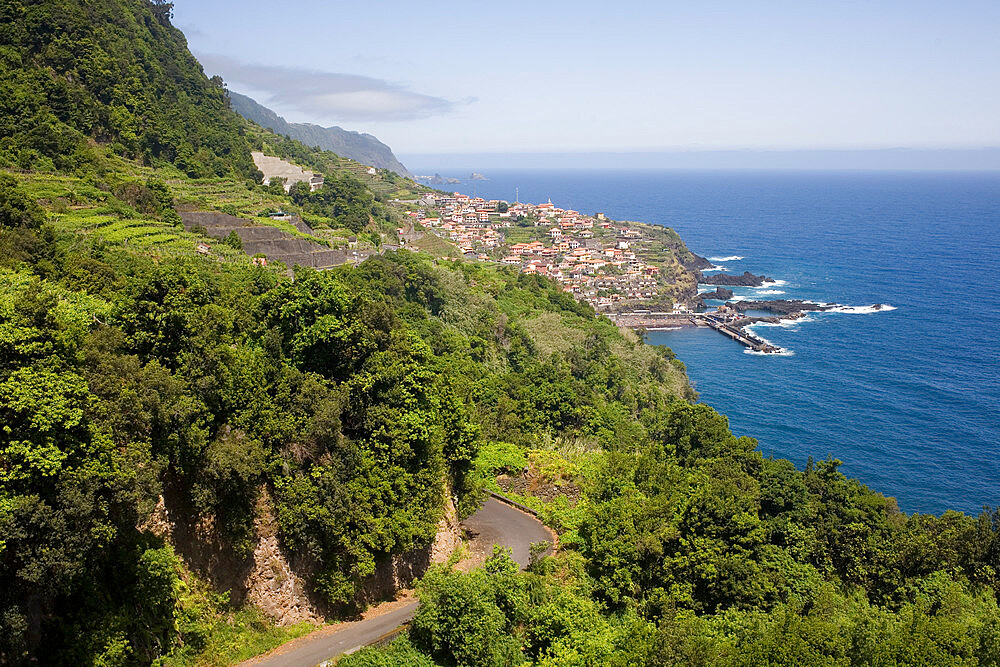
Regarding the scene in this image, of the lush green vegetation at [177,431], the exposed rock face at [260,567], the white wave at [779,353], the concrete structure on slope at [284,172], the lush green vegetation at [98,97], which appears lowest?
the white wave at [779,353]

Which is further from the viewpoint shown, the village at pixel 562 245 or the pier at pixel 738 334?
the village at pixel 562 245

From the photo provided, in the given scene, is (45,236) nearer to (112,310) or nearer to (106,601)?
(112,310)

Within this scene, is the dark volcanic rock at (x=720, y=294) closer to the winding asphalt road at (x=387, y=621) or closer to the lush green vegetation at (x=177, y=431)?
the lush green vegetation at (x=177, y=431)

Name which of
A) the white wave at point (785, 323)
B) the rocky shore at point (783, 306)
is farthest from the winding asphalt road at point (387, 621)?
the rocky shore at point (783, 306)

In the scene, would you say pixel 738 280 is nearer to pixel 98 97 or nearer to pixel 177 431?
pixel 98 97

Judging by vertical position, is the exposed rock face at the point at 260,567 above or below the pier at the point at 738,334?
above

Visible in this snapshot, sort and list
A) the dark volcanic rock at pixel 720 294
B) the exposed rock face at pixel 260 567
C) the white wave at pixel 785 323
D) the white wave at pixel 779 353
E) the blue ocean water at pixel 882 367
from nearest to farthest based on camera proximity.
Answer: the exposed rock face at pixel 260 567 < the blue ocean water at pixel 882 367 < the white wave at pixel 779 353 < the white wave at pixel 785 323 < the dark volcanic rock at pixel 720 294
